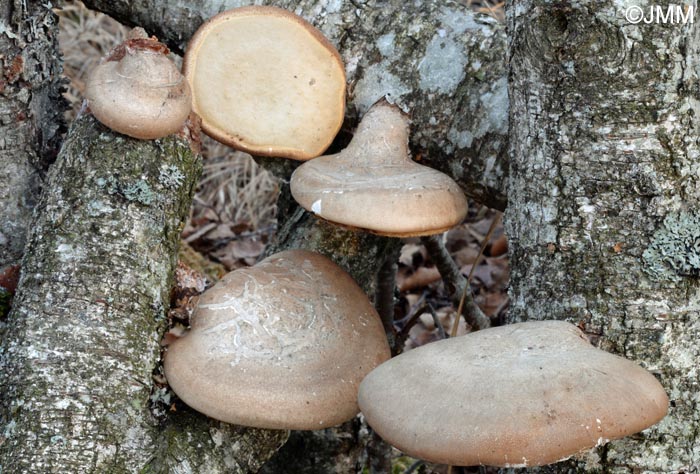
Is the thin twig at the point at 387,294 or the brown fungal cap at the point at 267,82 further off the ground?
the brown fungal cap at the point at 267,82

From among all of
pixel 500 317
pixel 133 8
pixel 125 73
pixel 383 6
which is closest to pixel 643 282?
pixel 383 6

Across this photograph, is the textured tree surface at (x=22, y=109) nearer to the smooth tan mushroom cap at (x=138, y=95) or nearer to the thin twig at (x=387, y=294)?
the smooth tan mushroom cap at (x=138, y=95)

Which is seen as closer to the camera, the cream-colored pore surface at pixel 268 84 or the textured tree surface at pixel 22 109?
the cream-colored pore surface at pixel 268 84
